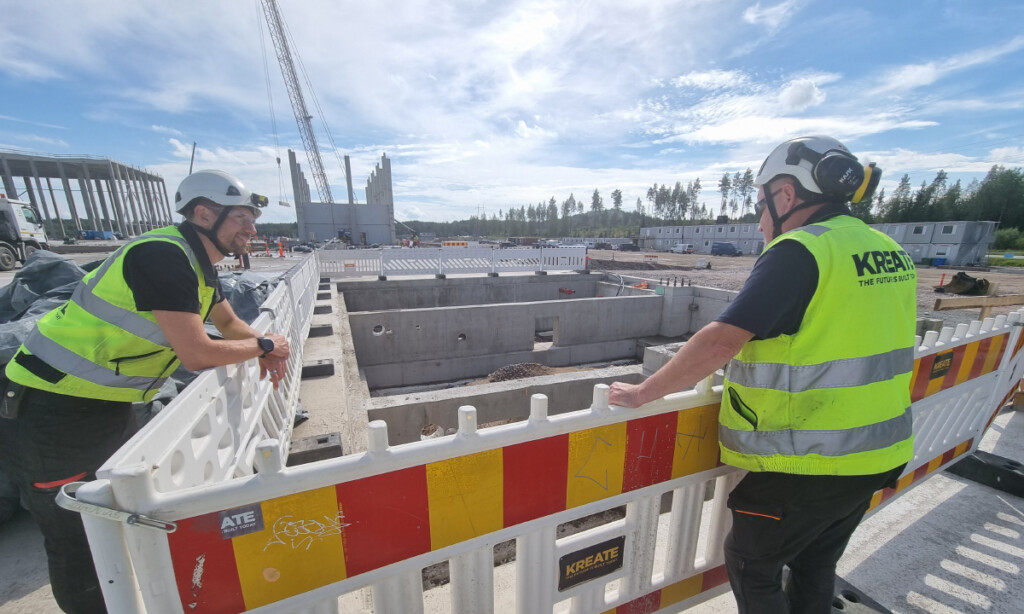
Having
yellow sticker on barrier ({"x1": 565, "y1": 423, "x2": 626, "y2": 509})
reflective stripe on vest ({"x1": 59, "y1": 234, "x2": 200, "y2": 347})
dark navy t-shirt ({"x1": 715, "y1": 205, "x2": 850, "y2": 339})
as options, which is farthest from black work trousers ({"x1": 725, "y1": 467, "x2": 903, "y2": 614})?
reflective stripe on vest ({"x1": 59, "y1": 234, "x2": 200, "y2": 347})

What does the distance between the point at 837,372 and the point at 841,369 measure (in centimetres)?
2

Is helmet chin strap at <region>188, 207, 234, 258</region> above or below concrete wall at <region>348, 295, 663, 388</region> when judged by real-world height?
above

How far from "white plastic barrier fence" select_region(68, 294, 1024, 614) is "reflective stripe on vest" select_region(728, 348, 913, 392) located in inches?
14.0

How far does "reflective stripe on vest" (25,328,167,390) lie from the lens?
1749 millimetres

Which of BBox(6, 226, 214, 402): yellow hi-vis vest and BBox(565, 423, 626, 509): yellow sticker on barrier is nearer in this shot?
BBox(565, 423, 626, 509): yellow sticker on barrier

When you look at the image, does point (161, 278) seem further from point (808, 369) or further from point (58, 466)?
point (808, 369)

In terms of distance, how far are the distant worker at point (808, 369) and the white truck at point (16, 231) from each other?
2122cm

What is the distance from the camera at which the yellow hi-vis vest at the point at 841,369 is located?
1.38 m

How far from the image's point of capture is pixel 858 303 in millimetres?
1375

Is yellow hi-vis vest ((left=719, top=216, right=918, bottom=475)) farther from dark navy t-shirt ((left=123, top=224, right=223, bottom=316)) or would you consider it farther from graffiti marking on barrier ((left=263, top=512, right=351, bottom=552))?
dark navy t-shirt ((left=123, top=224, right=223, bottom=316))

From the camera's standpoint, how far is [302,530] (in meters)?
1.18

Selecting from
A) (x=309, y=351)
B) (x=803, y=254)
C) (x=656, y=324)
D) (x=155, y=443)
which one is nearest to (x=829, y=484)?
(x=803, y=254)

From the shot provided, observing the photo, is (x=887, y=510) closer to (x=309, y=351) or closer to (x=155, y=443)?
(x=155, y=443)

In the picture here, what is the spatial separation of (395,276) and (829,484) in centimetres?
1406
